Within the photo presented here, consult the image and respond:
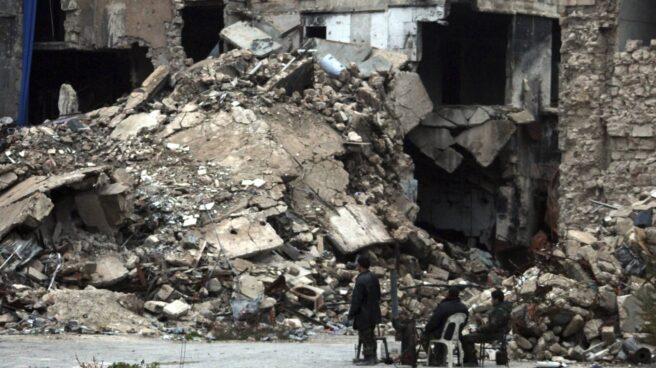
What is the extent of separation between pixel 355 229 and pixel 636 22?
563cm

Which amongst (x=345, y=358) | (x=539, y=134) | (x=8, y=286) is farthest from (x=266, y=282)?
(x=539, y=134)

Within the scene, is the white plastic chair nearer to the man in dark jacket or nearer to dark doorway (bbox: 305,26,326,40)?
the man in dark jacket

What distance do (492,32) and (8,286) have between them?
16.2 m

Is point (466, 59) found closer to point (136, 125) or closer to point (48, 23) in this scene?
point (48, 23)

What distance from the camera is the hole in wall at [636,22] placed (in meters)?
23.7

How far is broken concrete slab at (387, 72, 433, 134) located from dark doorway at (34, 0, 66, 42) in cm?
994

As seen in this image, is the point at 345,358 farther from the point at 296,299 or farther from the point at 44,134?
the point at 44,134

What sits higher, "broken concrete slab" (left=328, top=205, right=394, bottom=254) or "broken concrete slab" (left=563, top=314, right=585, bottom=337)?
"broken concrete slab" (left=328, top=205, right=394, bottom=254)

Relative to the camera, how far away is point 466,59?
33188mm

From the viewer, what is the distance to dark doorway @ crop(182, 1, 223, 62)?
3438cm

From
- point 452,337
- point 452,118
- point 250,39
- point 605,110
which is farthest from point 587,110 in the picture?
point 452,337

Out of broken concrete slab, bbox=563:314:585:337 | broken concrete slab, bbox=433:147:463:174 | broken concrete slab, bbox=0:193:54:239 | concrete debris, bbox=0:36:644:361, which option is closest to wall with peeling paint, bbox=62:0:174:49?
concrete debris, bbox=0:36:644:361

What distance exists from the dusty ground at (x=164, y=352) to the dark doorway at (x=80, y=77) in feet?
55.3

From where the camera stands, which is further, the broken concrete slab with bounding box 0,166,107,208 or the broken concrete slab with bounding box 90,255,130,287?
the broken concrete slab with bounding box 0,166,107,208
